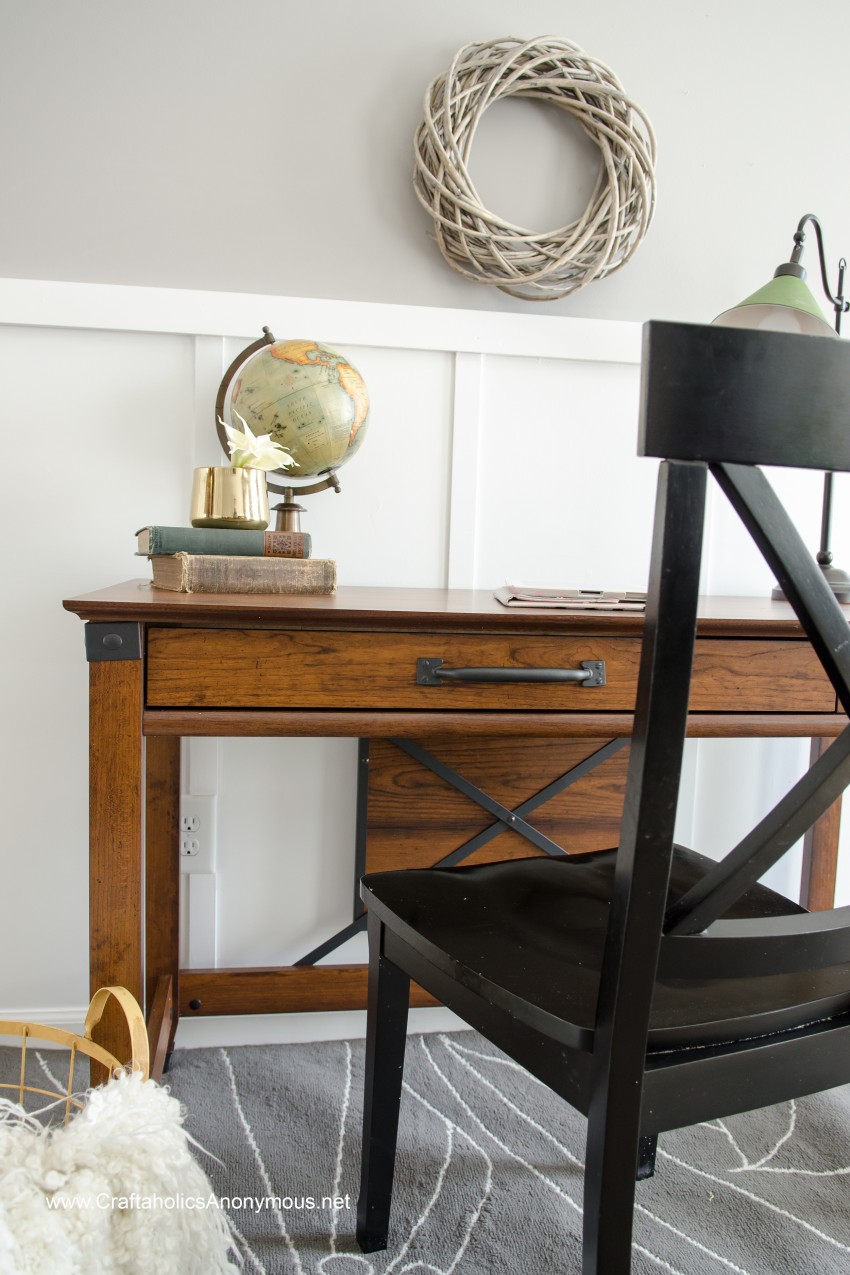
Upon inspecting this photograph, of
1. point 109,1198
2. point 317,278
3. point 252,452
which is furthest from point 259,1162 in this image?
point 317,278

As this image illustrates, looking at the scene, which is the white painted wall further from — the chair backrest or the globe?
the chair backrest

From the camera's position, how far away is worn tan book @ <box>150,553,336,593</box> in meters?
1.09

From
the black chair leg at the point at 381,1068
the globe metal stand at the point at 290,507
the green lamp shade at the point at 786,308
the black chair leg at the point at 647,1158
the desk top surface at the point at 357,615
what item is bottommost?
the black chair leg at the point at 647,1158

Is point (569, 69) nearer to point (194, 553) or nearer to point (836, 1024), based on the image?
point (194, 553)

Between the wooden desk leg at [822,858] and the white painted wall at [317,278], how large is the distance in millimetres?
586

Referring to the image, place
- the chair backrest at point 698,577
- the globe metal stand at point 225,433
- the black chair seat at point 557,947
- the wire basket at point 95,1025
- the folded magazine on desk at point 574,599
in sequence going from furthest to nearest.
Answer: the globe metal stand at point 225,433
the folded magazine on desk at point 574,599
the wire basket at point 95,1025
the black chair seat at point 557,947
the chair backrest at point 698,577

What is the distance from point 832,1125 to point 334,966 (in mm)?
826

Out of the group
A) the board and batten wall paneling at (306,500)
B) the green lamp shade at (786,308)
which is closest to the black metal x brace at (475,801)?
the board and batten wall paneling at (306,500)

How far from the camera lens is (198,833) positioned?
1577mm

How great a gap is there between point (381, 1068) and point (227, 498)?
2.41 feet

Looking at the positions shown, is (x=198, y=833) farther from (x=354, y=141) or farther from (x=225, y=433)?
(x=354, y=141)

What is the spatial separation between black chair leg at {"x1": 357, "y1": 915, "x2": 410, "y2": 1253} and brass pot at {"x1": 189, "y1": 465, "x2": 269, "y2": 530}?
0.57 m

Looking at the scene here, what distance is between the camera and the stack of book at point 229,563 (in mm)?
1094

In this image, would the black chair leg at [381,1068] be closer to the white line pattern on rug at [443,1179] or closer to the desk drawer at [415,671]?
the white line pattern on rug at [443,1179]
